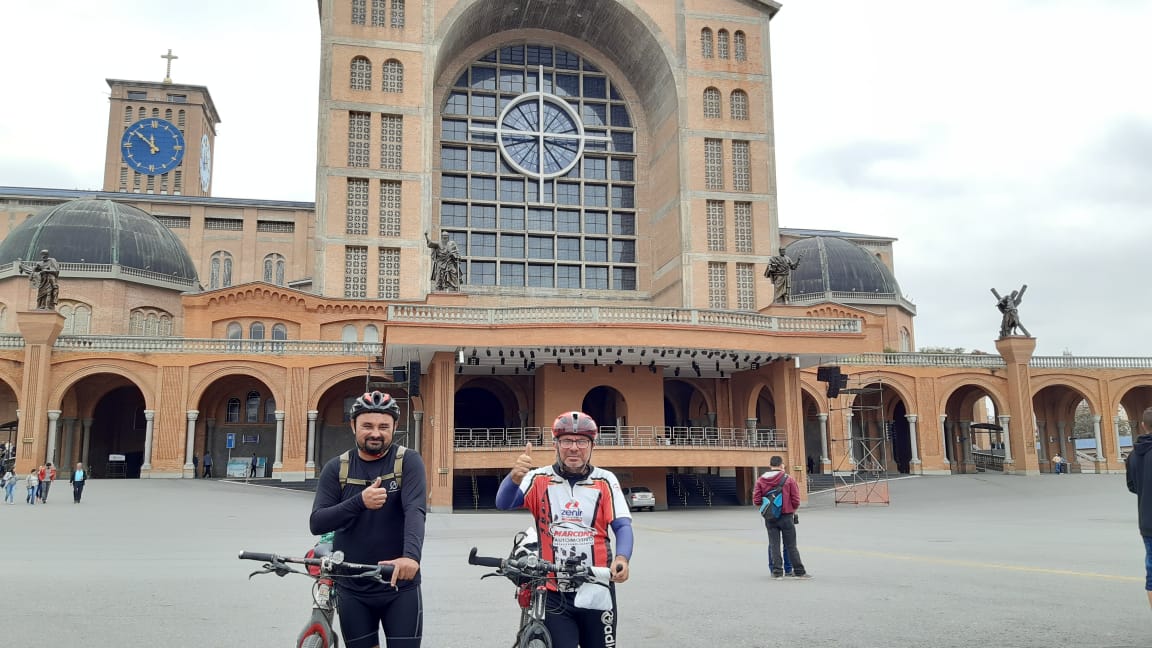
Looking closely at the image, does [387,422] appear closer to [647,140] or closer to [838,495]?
[838,495]

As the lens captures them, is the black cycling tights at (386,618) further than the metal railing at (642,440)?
No

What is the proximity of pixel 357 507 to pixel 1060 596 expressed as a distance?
7.68 metres

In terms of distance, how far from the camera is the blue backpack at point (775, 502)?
37.3ft

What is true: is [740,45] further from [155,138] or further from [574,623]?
[155,138]

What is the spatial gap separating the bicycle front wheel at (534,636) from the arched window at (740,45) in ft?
163

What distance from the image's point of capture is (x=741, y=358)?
32.6 metres

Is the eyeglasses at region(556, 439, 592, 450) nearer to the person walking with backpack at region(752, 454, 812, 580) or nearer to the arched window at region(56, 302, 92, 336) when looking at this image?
the person walking with backpack at region(752, 454, 812, 580)

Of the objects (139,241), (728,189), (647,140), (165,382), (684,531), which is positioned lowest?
(684,531)

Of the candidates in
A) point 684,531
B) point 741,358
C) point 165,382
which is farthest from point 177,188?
point 684,531

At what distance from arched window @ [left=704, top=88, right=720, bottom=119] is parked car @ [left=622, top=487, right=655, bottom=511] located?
85.5ft

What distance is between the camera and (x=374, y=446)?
15.7 ft

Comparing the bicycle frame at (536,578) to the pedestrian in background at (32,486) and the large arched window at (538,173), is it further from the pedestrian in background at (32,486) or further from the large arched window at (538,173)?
the large arched window at (538,173)

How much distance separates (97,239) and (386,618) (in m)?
47.8

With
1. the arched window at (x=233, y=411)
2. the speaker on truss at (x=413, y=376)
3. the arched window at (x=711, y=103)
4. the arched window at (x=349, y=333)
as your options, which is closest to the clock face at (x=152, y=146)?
the arched window at (x=233, y=411)
